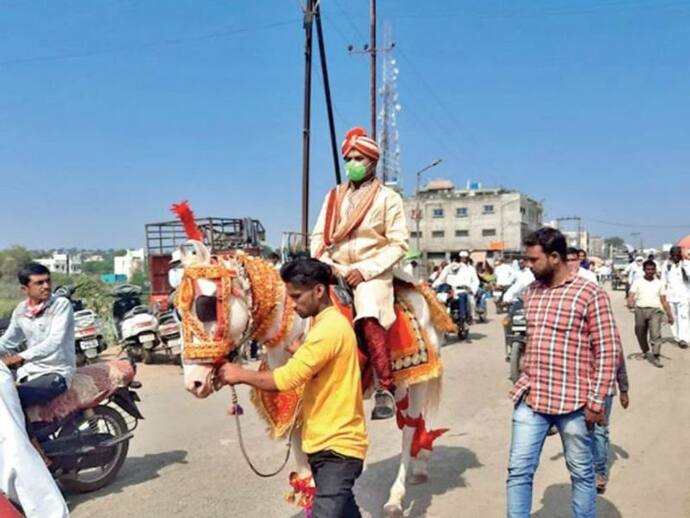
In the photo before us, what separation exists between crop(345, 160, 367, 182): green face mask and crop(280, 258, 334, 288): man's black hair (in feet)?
4.87

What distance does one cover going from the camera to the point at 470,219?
6688 centimetres

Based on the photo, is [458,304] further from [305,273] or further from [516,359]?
[305,273]

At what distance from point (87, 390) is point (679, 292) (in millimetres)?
10362

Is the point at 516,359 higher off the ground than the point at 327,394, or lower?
lower

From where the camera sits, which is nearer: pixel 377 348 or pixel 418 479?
pixel 377 348

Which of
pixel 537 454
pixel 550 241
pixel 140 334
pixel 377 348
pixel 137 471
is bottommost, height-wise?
pixel 137 471

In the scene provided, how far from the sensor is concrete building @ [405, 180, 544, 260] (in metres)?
65.1

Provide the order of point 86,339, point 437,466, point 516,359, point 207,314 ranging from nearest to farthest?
1. point 207,314
2. point 437,466
3. point 516,359
4. point 86,339

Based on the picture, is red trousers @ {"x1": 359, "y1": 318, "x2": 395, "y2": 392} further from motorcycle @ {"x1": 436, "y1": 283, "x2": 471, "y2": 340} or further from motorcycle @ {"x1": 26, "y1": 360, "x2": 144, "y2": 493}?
motorcycle @ {"x1": 436, "y1": 283, "x2": 471, "y2": 340}

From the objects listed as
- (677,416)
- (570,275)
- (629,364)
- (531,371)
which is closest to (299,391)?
(531,371)

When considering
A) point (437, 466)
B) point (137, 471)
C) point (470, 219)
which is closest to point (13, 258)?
point (137, 471)

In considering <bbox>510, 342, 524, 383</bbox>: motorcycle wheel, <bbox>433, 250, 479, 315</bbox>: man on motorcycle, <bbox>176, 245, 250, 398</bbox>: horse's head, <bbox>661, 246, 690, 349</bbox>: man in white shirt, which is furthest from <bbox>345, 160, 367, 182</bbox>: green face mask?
<bbox>433, 250, 479, 315</bbox>: man on motorcycle

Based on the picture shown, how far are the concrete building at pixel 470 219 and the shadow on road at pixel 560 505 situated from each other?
5961 centimetres

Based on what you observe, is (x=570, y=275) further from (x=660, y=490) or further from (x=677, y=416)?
(x=677, y=416)
